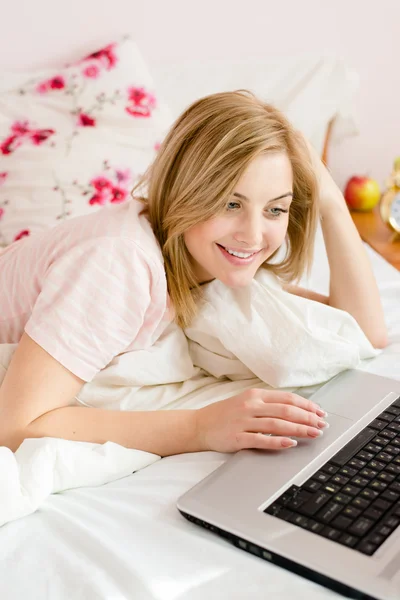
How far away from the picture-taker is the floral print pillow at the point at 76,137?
5.12 feet

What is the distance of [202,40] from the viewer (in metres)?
1.92

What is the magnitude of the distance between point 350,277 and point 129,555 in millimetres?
724

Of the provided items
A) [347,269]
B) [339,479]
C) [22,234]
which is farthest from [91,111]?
[339,479]

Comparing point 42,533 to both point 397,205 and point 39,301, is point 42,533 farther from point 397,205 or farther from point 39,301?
point 397,205

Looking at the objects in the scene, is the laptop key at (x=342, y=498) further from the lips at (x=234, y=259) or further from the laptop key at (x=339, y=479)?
the lips at (x=234, y=259)

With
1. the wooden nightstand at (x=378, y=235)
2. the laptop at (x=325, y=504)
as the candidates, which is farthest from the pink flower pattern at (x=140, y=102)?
the laptop at (x=325, y=504)

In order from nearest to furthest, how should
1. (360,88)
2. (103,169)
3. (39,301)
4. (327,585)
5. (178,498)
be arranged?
(327,585)
(178,498)
(39,301)
(103,169)
(360,88)

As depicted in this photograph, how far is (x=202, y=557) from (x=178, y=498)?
0.10 m

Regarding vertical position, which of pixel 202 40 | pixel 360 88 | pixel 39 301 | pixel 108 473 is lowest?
pixel 108 473

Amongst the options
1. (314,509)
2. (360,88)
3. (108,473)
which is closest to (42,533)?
(108,473)

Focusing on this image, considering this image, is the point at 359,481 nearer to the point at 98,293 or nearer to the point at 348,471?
the point at 348,471

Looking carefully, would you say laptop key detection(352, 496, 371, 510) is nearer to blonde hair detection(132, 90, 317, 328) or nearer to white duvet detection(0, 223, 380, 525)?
white duvet detection(0, 223, 380, 525)

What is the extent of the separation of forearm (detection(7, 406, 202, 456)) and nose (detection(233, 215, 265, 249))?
26 cm

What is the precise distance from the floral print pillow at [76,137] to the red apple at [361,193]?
0.64m
